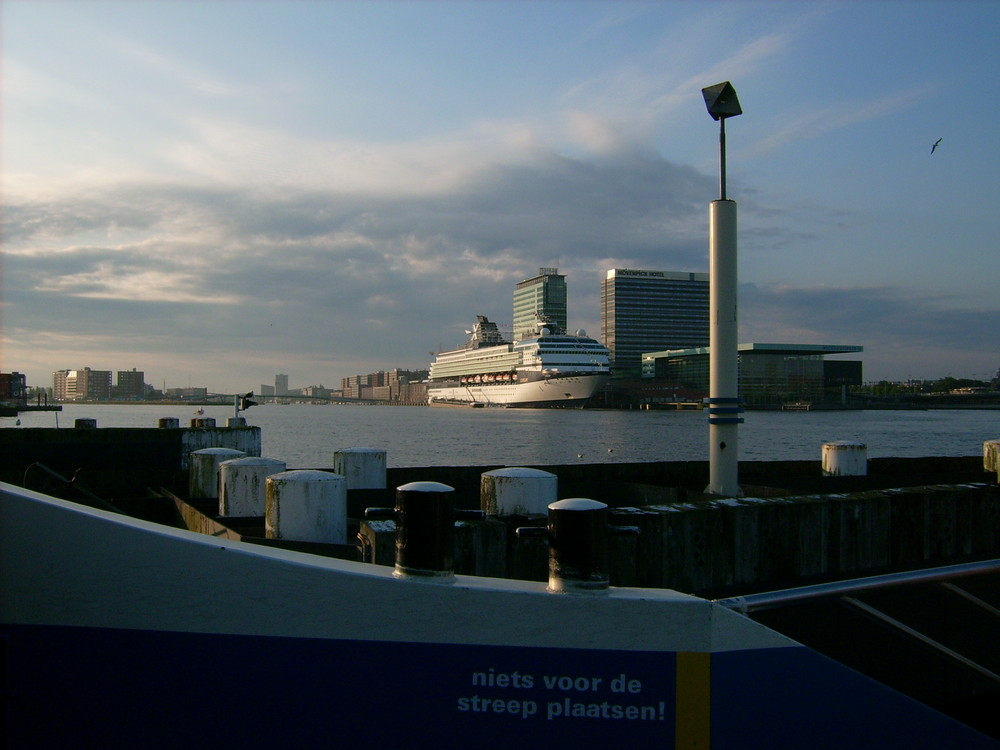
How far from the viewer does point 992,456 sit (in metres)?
12.1

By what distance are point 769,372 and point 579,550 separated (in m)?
140

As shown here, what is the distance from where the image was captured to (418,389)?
7170 inches

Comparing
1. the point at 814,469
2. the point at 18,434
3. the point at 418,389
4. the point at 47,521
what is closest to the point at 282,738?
the point at 47,521

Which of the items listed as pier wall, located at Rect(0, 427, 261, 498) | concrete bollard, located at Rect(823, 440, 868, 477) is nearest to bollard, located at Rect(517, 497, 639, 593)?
concrete bollard, located at Rect(823, 440, 868, 477)

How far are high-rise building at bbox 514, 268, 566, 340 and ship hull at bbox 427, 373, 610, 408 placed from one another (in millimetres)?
32486

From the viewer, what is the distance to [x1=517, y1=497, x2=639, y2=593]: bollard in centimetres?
326

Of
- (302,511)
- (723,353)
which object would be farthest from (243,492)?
(723,353)

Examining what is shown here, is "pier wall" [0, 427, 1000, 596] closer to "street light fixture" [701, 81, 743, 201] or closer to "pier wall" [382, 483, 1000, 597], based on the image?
"pier wall" [382, 483, 1000, 597]

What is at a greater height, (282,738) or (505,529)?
(505,529)

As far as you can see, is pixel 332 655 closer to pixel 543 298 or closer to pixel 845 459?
pixel 845 459

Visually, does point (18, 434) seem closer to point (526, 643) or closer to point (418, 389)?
point (526, 643)

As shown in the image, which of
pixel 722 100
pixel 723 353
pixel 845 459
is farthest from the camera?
pixel 845 459

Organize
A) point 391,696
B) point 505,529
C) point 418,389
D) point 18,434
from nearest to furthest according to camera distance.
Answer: point 391,696
point 505,529
point 18,434
point 418,389

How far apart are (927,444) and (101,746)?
5921 cm
